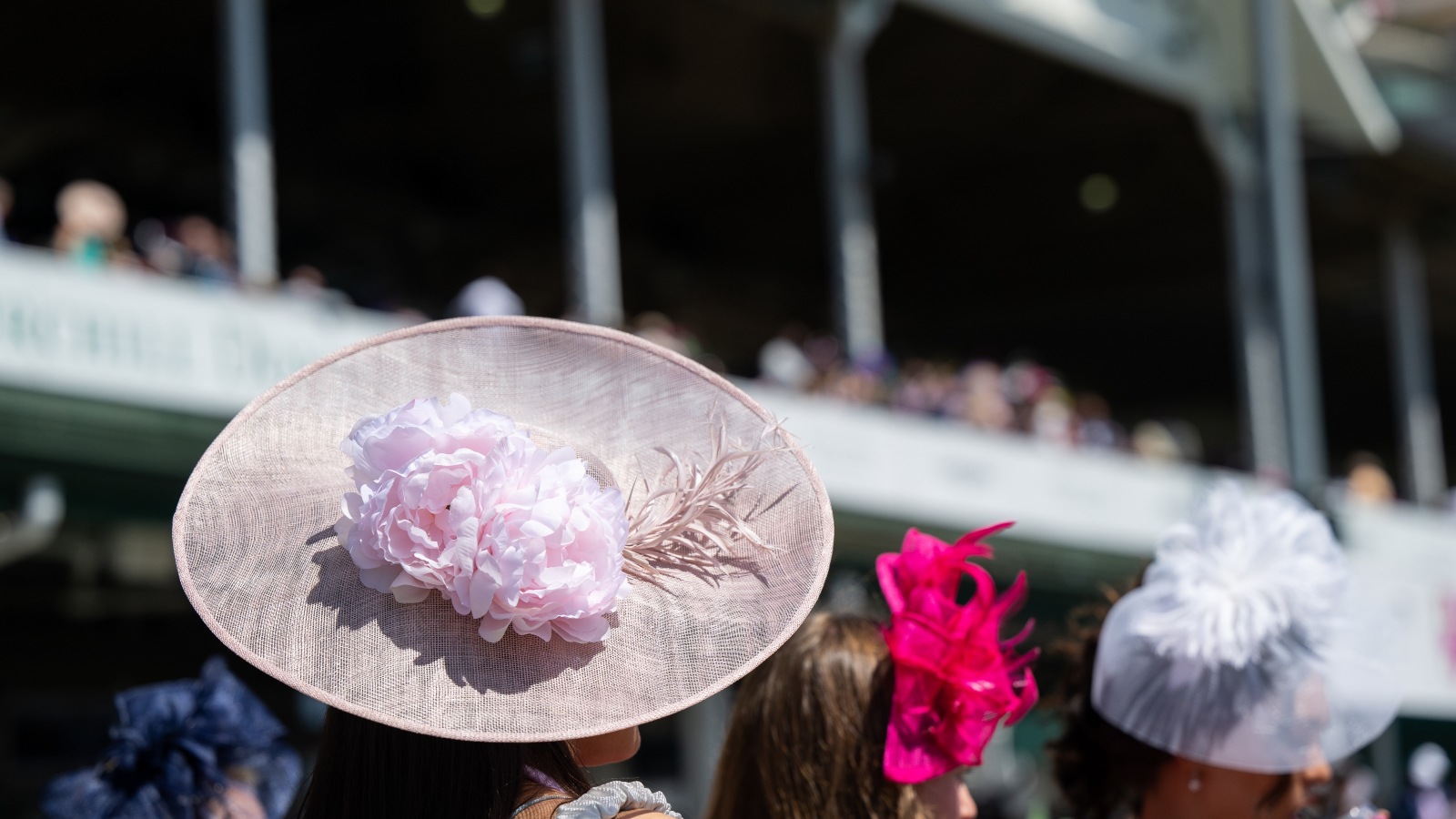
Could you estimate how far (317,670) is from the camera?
1380 mm

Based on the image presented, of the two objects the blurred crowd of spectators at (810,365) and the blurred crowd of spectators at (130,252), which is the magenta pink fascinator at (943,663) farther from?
the blurred crowd of spectators at (130,252)

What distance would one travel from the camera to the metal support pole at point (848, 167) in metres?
12.1

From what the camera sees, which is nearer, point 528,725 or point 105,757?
point 528,725

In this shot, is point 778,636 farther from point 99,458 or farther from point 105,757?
point 99,458

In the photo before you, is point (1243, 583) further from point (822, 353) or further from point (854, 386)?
point (822, 353)

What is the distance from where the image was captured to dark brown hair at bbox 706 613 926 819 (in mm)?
2125

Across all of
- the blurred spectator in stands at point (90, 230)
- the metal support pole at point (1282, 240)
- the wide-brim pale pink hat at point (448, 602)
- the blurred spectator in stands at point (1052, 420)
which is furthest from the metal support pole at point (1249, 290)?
the wide-brim pale pink hat at point (448, 602)

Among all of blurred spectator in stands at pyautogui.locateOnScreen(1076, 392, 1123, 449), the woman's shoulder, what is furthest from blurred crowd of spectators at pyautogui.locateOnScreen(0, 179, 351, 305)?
blurred spectator in stands at pyautogui.locateOnScreen(1076, 392, 1123, 449)

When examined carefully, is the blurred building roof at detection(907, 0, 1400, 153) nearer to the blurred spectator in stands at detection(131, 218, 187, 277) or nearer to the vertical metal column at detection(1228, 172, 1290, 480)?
the vertical metal column at detection(1228, 172, 1290, 480)

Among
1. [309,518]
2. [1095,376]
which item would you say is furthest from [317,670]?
[1095,376]

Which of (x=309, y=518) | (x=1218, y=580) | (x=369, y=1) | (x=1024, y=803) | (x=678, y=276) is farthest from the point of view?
(x=678, y=276)

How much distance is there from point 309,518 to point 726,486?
1.28 ft

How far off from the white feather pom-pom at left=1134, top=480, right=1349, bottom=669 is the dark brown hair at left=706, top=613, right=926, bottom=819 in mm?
485

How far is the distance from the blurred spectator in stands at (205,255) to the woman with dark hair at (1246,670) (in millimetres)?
5780
